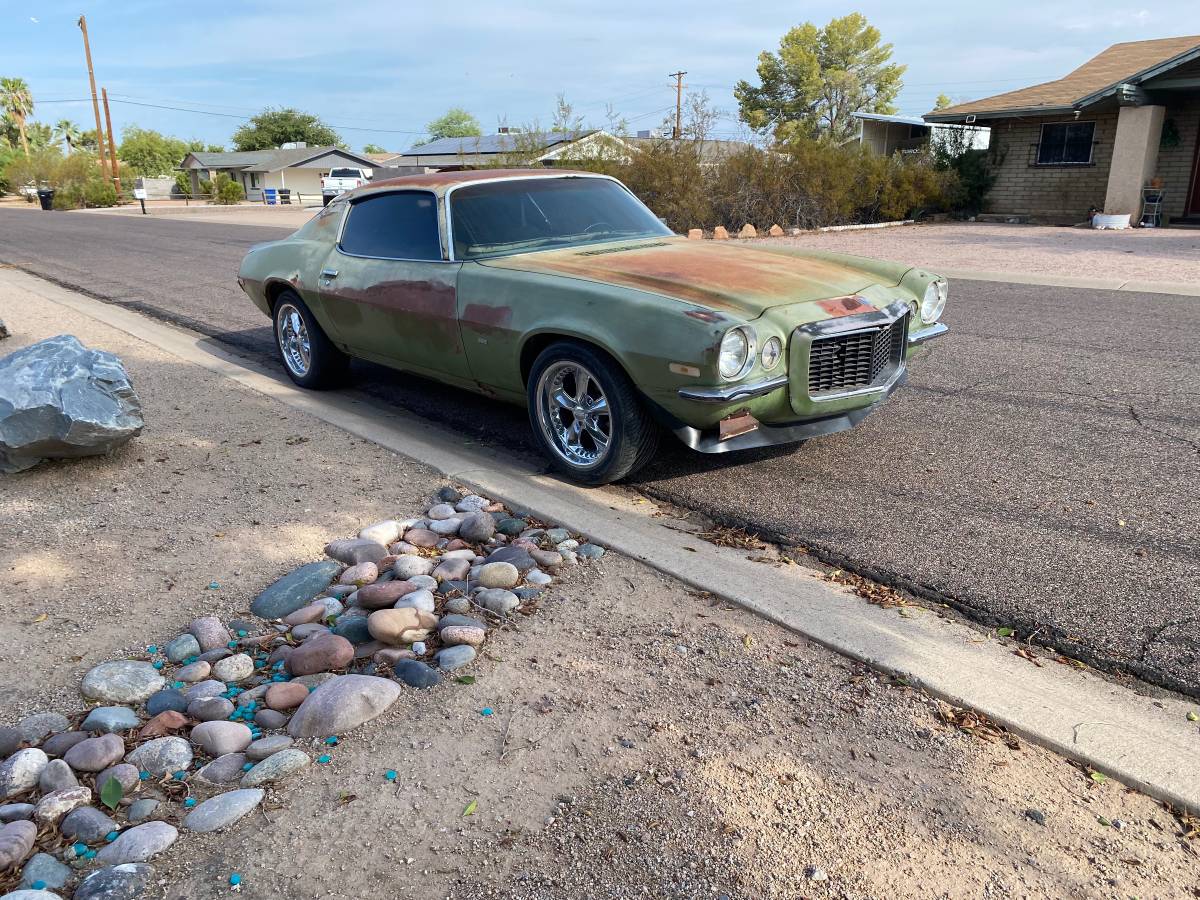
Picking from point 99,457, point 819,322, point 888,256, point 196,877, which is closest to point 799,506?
point 819,322

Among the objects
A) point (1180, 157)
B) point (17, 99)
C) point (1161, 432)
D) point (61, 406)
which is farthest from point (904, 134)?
point (17, 99)

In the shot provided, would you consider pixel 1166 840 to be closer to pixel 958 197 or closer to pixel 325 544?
pixel 325 544

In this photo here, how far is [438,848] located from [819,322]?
291 centimetres

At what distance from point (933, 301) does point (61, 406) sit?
4.77m

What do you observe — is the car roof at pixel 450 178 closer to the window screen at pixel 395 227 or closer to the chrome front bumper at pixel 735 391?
the window screen at pixel 395 227

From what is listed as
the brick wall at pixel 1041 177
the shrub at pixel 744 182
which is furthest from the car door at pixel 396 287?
the brick wall at pixel 1041 177

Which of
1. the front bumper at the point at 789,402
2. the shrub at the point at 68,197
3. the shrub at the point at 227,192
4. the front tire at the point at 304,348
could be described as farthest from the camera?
the shrub at the point at 227,192

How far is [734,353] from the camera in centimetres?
404

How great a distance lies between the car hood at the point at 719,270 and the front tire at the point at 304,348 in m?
2.09

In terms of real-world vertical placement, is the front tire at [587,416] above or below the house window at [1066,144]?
below

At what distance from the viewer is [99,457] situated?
5215 millimetres

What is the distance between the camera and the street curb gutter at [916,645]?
8.75 ft

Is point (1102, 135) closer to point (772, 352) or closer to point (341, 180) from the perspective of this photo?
point (772, 352)

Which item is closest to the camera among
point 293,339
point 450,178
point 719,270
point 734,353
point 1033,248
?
point 734,353
